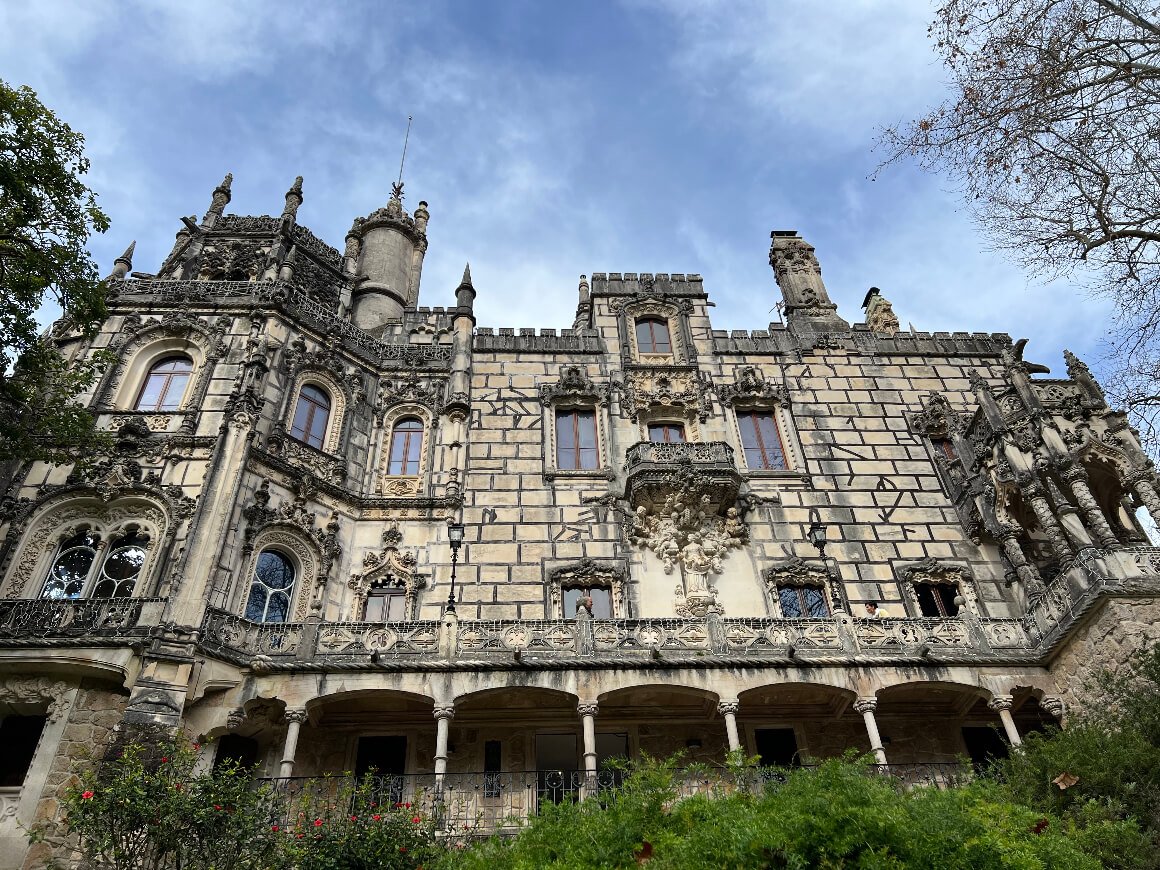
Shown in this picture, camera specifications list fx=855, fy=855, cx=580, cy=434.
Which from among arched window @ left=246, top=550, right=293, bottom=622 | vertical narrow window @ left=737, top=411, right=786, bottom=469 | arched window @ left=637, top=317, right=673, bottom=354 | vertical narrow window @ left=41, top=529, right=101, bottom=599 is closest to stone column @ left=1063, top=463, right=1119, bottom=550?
vertical narrow window @ left=737, top=411, right=786, bottom=469

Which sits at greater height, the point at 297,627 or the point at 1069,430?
the point at 1069,430

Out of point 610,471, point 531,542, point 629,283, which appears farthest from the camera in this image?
point 629,283

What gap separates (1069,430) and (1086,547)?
3.38 meters

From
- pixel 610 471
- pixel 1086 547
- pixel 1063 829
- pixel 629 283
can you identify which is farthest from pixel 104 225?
pixel 1086 547

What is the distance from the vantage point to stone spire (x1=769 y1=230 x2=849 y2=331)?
27828 mm

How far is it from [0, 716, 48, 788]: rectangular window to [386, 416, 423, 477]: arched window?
963cm

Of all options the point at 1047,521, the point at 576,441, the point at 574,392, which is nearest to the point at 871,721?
the point at 1047,521

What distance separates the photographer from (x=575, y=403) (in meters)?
24.8

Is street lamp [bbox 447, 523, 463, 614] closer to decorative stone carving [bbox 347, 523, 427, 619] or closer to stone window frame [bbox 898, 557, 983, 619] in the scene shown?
decorative stone carving [bbox 347, 523, 427, 619]

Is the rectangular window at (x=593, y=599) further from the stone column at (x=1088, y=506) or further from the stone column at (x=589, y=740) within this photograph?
the stone column at (x=1088, y=506)

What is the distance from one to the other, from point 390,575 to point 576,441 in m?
6.54

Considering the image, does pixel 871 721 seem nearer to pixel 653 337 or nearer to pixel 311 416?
pixel 653 337

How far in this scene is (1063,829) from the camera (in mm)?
12172

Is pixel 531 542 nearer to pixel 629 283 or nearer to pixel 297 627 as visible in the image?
pixel 297 627
